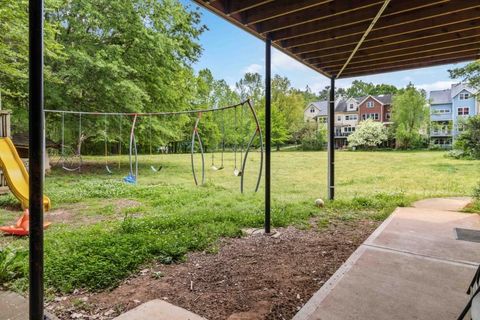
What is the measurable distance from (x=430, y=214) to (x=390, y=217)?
672 millimetres

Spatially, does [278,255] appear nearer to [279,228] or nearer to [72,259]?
[279,228]

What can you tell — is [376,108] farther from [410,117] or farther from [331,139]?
[331,139]

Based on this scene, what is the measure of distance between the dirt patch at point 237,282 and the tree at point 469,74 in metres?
10.1

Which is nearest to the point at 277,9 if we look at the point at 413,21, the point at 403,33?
the point at 413,21

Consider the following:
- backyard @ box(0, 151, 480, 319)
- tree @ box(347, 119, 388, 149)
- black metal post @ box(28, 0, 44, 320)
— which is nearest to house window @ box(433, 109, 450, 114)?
tree @ box(347, 119, 388, 149)

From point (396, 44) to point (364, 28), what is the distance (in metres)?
0.79

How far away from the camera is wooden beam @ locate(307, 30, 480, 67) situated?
3461 millimetres

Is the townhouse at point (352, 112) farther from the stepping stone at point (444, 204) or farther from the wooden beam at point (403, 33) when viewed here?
the wooden beam at point (403, 33)

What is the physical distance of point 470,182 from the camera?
25.8 ft

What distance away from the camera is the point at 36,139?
129 cm

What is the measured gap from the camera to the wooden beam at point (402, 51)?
3.46 m

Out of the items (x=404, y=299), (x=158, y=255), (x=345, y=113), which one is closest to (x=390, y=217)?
(x=404, y=299)

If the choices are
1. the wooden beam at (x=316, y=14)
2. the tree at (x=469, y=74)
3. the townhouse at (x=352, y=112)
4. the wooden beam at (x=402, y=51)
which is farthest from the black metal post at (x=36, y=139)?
the townhouse at (x=352, y=112)

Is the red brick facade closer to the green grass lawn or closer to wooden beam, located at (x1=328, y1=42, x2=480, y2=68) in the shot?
the green grass lawn
